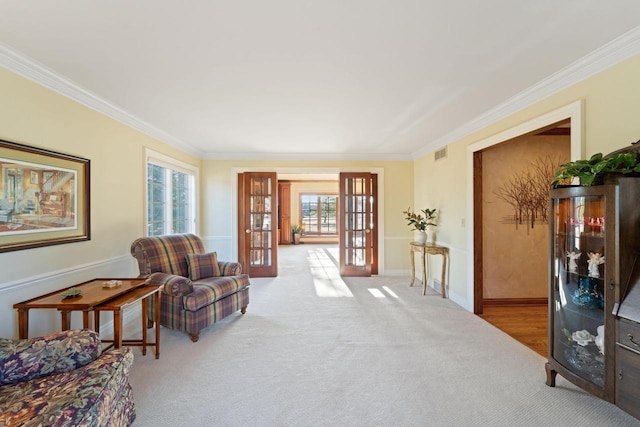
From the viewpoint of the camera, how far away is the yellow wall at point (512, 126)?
197cm

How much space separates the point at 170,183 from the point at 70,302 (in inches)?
114

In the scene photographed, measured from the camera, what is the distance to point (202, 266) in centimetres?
362

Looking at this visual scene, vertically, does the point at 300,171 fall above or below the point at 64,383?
above

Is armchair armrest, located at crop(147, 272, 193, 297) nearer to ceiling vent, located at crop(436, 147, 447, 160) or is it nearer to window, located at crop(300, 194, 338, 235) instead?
ceiling vent, located at crop(436, 147, 447, 160)

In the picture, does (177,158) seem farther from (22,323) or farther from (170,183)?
(22,323)

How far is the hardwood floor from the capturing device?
296 cm

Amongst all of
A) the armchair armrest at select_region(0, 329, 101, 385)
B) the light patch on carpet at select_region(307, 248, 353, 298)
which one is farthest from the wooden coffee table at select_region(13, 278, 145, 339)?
the light patch on carpet at select_region(307, 248, 353, 298)

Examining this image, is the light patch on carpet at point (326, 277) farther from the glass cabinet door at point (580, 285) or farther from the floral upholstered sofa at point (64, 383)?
the floral upholstered sofa at point (64, 383)

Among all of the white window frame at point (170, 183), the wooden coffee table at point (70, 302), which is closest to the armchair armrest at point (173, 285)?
the wooden coffee table at point (70, 302)

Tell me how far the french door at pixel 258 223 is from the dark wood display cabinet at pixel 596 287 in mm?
4398

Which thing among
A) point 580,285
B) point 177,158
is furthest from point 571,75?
point 177,158

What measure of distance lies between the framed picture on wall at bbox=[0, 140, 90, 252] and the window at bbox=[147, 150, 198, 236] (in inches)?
50.8

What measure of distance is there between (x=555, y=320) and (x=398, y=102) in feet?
7.75

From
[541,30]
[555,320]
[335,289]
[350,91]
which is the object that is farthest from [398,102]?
[335,289]
